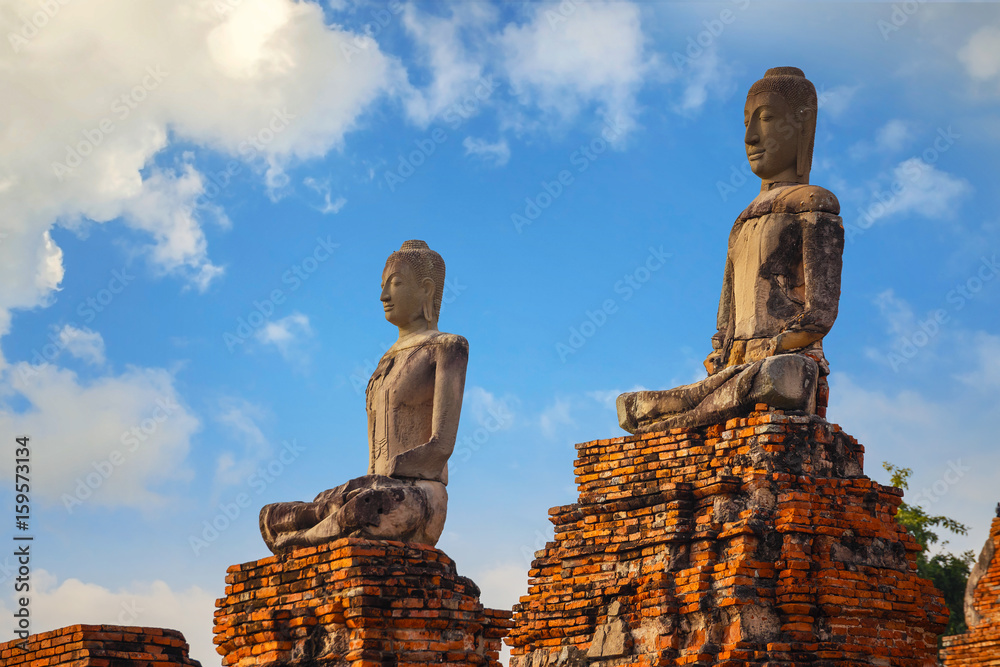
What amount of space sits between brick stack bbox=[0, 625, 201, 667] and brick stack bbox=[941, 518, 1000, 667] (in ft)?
28.3

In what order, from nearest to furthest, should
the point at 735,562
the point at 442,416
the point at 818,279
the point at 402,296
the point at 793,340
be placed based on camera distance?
the point at 735,562, the point at 793,340, the point at 818,279, the point at 442,416, the point at 402,296

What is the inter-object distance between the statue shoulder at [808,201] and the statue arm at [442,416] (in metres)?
3.12

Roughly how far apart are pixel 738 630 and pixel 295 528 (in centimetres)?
410

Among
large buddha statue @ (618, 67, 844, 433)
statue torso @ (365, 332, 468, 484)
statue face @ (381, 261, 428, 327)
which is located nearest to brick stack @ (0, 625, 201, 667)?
statue torso @ (365, 332, 468, 484)

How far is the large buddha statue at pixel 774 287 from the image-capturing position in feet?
36.9

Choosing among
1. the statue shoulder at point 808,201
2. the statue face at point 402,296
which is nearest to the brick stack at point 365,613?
the statue face at point 402,296

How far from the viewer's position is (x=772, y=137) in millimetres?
12477

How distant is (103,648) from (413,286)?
4287mm

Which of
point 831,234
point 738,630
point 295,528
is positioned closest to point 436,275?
point 295,528

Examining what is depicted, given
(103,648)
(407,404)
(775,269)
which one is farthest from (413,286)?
(103,648)

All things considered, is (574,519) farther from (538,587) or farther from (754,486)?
(754,486)

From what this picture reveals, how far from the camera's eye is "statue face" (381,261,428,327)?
13570mm

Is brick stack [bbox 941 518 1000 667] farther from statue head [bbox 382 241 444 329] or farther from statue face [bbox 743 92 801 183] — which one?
statue head [bbox 382 241 444 329]

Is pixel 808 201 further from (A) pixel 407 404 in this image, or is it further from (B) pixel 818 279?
(A) pixel 407 404
